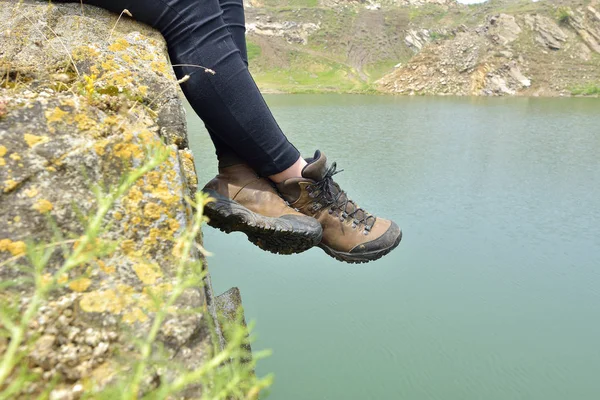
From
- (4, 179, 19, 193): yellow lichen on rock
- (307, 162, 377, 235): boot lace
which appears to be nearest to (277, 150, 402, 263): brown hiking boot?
(307, 162, 377, 235): boot lace

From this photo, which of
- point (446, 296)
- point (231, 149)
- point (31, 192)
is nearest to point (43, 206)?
point (31, 192)

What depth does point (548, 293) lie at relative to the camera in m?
2.82

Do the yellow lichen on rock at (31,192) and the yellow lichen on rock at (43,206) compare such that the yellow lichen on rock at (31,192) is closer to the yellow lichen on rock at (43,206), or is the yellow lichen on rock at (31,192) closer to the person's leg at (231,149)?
the yellow lichen on rock at (43,206)

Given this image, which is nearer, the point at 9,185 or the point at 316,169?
the point at 9,185

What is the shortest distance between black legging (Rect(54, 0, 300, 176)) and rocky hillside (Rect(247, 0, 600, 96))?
24.2 metres

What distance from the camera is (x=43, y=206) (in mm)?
723

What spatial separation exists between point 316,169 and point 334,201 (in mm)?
180

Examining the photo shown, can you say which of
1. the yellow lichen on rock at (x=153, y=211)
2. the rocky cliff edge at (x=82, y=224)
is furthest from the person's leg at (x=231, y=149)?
the yellow lichen on rock at (x=153, y=211)

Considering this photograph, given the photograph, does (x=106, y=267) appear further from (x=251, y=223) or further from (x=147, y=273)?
(x=251, y=223)

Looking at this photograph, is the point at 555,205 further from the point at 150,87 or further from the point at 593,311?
the point at 150,87

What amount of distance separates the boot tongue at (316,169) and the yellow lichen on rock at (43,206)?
830 millimetres

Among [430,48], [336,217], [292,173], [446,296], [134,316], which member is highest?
[134,316]

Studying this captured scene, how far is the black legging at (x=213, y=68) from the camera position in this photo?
1.26m

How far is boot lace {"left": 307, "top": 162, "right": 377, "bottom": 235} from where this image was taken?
151 cm
